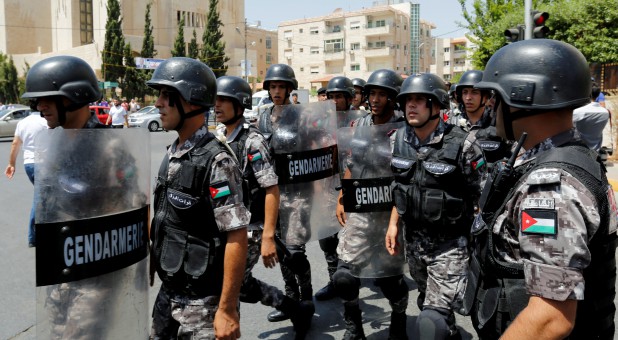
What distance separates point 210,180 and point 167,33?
61286 mm

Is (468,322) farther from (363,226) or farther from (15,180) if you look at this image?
(15,180)

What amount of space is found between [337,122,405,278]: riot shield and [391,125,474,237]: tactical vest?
0.36 meters

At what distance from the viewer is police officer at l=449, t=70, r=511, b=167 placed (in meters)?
4.89

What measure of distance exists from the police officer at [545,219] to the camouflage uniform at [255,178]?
1758 millimetres

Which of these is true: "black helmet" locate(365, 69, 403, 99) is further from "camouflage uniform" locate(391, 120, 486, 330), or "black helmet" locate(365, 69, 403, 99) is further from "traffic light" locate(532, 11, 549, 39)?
"traffic light" locate(532, 11, 549, 39)

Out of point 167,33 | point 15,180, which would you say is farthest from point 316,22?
point 15,180

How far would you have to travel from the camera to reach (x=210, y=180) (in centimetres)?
246

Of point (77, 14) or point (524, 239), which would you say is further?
point (77, 14)

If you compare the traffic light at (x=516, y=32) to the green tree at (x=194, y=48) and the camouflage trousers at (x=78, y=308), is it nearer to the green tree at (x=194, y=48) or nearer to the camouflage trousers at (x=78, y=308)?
the camouflage trousers at (x=78, y=308)

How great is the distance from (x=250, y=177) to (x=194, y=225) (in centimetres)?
120

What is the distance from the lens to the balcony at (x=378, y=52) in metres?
69.5

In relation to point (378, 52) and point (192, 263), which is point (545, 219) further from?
point (378, 52)

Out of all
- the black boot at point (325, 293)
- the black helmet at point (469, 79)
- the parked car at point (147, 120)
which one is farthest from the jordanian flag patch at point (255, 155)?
the parked car at point (147, 120)

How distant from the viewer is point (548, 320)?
1549 millimetres
